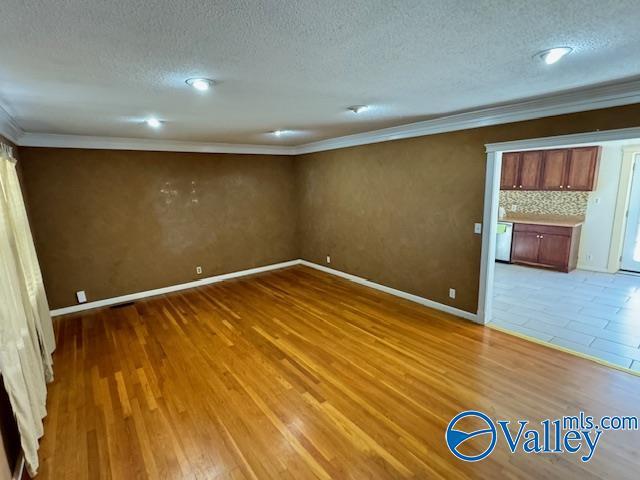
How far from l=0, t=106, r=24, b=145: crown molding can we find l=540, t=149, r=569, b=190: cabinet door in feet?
25.0

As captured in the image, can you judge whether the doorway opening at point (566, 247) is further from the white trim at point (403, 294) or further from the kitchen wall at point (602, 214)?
the white trim at point (403, 294)

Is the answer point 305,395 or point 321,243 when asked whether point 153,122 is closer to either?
point 305,395

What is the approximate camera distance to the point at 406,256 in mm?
4344

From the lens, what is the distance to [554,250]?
5.56 meters

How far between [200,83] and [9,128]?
8.49 ft

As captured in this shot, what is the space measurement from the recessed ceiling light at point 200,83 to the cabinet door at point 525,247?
613 centimetres

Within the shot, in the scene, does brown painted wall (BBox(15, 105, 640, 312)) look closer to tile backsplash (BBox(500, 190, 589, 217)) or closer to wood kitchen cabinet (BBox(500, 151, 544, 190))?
wood kitchen cabinet (BBox(500, 151, 544, 190))

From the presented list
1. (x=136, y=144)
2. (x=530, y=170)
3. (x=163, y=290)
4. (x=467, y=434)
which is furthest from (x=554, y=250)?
(x=136, y=144)

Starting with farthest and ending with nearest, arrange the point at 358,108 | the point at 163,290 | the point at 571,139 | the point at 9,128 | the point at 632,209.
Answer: the point at 632,209, the point at 163,290, the point at 9,128, the point at 358,108, the point at 571,139

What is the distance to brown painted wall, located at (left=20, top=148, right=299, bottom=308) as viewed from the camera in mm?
4086

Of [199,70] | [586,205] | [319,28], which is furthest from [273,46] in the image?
[586,205]

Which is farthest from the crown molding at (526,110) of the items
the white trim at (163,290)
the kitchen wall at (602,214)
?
the kitchen wall at (602,214)

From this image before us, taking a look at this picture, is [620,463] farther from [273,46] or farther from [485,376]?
[273,46]

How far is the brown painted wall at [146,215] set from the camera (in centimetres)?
409
